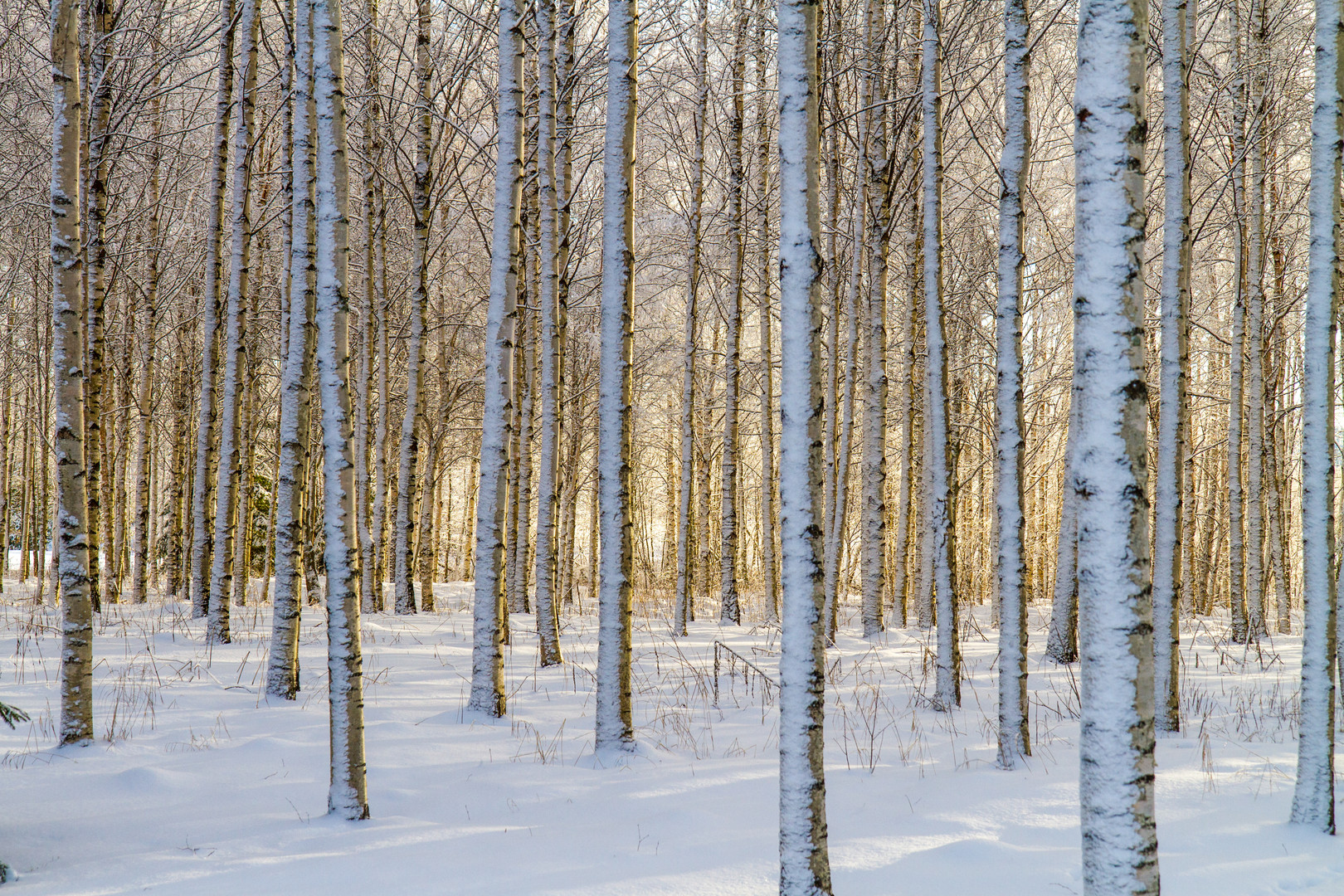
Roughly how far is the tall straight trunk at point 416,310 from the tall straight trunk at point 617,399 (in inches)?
117

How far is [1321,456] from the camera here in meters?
4.09

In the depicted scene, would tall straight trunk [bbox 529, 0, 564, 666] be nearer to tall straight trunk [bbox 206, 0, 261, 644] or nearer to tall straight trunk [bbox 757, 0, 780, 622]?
tall straight trunk [bbox 206, 0, 261, 644]

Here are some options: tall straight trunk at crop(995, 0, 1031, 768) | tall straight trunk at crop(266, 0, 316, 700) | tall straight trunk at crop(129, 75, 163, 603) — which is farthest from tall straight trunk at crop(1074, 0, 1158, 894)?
tall straight trunk at crop(129, 75, 163, 603)

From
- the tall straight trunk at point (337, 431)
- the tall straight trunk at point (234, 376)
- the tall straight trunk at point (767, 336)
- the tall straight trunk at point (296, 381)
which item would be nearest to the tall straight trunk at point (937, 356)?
the tall straight trunk at point (337, 431)

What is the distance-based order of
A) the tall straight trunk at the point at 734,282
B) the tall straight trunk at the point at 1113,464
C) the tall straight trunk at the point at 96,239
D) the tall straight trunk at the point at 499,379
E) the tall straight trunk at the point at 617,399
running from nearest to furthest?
the tall straight trunk at the point at 1113,464 < the tall straight trunk at the point at 617,399 < the tall straight trunk at the point at 499,379 < the tall straight trunk at the point at 96,239 < the tall straight trunk at the point at 734,282

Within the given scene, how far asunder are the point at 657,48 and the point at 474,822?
35.8 feet

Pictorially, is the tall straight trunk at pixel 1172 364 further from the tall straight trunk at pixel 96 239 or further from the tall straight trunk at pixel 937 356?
the tall straight trunk at pixel 96 239

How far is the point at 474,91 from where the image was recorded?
52.1ft

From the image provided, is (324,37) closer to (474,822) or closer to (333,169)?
(333,169)

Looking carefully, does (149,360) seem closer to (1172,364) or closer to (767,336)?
(767,336)

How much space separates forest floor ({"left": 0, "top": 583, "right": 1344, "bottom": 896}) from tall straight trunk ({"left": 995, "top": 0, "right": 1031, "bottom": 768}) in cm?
43

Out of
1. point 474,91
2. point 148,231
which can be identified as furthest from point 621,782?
point 474,91

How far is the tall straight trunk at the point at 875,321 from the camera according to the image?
9.45m

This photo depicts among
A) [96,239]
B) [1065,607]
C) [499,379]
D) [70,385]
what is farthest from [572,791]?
[96,239]
